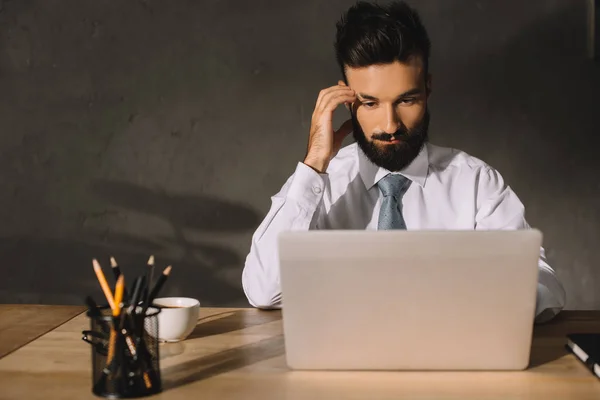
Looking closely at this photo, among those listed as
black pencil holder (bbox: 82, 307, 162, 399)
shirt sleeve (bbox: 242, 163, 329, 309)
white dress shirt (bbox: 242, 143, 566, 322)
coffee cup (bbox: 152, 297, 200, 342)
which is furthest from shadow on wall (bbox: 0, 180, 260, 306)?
black pencil holder (bbox: 82, 307, 162, 399)

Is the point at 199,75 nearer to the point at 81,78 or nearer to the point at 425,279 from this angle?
the point at 81,78

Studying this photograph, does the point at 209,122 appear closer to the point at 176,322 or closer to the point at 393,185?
the point at 393,185

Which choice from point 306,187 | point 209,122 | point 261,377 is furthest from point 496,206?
point 209,122

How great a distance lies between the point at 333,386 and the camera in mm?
1126

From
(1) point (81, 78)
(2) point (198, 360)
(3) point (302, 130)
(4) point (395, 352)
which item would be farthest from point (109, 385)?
(1) point (81, 78)

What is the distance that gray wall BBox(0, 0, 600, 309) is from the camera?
3006mm

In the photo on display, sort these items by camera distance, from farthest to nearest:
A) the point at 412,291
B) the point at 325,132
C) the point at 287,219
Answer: the point at 325,132 → the point at 287,219 → the point at 412,291

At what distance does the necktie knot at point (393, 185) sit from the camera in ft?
7.04

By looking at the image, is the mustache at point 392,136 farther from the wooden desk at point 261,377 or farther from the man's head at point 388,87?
the wooden desk at point 261,377

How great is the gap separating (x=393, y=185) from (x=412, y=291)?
1076 millimetres

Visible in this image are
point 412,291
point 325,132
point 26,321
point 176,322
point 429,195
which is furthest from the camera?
point 429,195

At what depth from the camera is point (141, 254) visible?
321 cm

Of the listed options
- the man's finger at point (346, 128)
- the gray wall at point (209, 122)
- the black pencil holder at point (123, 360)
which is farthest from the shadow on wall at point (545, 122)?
the black pencil holder at point (123, 360)

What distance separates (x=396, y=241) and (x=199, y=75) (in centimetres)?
221
